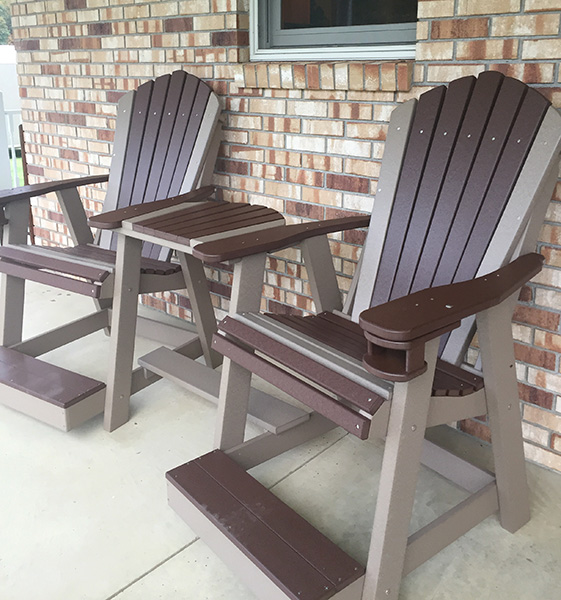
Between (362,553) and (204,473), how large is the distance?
18.1 inches

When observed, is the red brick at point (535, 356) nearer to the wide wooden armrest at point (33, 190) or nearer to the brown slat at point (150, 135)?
the brown slat at point (150, 135)

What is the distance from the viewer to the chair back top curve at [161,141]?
256 centimetres

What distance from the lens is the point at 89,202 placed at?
347cm

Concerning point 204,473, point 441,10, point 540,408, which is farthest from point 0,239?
point 540,408

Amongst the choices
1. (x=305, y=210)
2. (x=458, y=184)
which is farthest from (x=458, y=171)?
(x=305, y=210)

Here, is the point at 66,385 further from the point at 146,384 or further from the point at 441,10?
the point at 441,10

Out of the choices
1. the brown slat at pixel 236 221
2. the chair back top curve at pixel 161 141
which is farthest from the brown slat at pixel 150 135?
the brown slat at pixel 236 221

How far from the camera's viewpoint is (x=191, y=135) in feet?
8.47

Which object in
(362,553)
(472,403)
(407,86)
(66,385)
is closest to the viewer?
(472,403)

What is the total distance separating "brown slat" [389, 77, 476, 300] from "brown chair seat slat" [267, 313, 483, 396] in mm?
210

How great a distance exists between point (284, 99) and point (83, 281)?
1.00m

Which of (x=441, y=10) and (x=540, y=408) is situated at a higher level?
(x=441, y=10)

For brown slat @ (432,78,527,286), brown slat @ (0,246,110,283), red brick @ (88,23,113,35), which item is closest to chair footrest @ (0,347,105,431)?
brown slat @ (0,246,110,283)

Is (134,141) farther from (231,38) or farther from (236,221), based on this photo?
(236,221)
